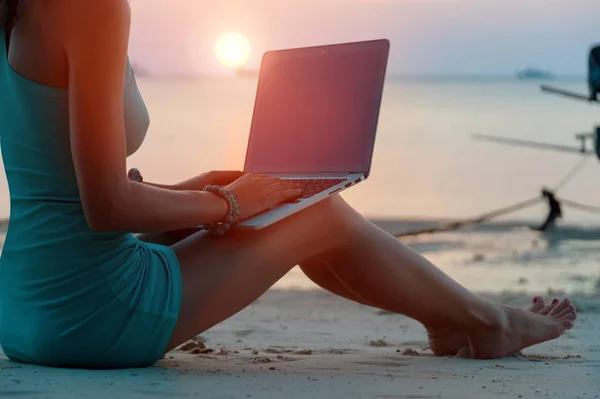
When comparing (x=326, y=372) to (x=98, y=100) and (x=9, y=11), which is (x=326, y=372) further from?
(x=9, y=11)

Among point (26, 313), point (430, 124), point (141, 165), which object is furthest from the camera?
point (430, 124)

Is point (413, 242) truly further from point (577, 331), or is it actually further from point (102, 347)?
point (102, 347)

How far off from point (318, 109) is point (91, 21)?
1010 millimetres

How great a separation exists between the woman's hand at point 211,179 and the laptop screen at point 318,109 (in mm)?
235

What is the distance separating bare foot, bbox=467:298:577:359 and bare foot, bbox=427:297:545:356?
0.11ft

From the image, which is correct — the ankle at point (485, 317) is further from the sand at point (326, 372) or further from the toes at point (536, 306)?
the toes at point (536, 306)

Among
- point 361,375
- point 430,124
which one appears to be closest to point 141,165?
point 361,375

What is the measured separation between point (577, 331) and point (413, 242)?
5244 millimetres

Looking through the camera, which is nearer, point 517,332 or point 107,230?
point 107,230

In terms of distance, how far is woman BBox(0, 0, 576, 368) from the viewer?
207 cm

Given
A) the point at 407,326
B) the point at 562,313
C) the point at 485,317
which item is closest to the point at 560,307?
the point at 562,313

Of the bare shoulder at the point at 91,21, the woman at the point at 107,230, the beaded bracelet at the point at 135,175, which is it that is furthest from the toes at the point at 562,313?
the bare shoulder at the point at 91,21

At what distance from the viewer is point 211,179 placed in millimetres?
2744

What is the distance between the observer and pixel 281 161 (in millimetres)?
2967
